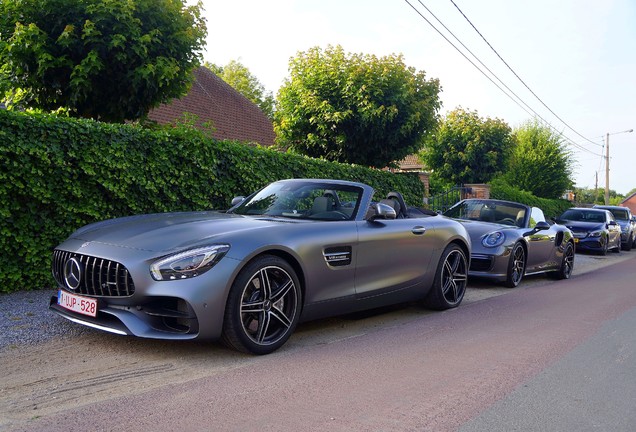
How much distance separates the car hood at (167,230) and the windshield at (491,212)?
610 cm

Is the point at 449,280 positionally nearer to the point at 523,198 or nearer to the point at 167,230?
the point at 167,230

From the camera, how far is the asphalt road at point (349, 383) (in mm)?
3248

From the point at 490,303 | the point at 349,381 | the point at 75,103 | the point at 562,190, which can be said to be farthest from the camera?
the point at 562,190

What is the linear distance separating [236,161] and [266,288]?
14.9 feet

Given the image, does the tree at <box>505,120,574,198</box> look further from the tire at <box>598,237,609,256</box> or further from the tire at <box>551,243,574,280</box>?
the tire at <box>551,243,574,280</box>

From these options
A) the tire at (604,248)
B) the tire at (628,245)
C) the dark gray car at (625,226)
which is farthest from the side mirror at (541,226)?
the tire at (628,245)

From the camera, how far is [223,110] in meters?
20.9

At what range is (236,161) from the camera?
28.5 feet

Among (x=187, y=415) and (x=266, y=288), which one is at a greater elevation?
(x=266, y=288)

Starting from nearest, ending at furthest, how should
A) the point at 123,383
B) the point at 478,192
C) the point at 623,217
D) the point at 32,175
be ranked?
1. the point at 123,383
2. the point at 32,175
3. the point at 478,192
4. the point at 623,217

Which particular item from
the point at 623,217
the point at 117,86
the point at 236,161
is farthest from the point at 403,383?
the point at 623,217

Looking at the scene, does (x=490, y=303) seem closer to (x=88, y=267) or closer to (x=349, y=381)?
(x=349, y=381)

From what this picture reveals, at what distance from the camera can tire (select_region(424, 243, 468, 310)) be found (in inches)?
257

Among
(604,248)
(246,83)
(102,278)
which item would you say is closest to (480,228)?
(102,278)
